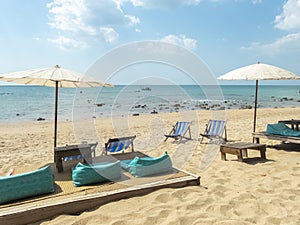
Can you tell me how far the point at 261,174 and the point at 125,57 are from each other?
10.9 ft

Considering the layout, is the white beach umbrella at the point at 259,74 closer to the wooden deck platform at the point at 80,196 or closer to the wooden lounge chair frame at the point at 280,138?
the wooden lounge chair frame at the point at 280,138

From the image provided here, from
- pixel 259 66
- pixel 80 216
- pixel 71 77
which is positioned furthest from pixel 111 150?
pixel 259 66

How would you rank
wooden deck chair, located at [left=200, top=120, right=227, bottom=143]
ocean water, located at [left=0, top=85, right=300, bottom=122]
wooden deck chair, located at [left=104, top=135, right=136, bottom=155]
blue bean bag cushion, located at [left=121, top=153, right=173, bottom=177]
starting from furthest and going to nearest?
ocean water, located at [left=0, top=85, right=300, bottom=122]
wooden deck chair, located at [left=200, top=120, right=227, bottom=143]
wooden deck chair, located at [left=104, top=135, right=136, bottom=155]
blue bean bag cushion, located at [left=121, top=153, right=173, bottom=177]

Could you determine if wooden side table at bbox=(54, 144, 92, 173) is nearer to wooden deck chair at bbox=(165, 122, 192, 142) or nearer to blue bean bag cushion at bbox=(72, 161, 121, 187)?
blue bean bag cushion at bbox=(72, 161, 121, 187)

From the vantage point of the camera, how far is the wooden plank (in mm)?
2658

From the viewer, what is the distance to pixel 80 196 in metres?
3.04

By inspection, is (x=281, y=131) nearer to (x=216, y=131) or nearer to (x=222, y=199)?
(x=216, y=131)

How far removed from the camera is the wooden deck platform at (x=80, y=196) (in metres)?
2.70

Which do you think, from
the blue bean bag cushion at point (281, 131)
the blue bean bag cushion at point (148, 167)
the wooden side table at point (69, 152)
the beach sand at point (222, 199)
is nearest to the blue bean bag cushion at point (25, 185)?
the beach sand at point (222, 199)

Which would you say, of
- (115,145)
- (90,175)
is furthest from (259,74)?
(90,175)

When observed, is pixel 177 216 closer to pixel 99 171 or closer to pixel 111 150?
pixel 99 171

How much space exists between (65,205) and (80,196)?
0.70ft

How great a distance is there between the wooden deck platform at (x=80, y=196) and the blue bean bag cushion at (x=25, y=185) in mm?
84

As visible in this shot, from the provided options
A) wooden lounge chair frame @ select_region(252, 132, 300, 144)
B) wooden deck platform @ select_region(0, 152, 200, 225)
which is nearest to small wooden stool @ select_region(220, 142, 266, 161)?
wooden lounge chair frame @ select_region(252, 132, 300, 144)
